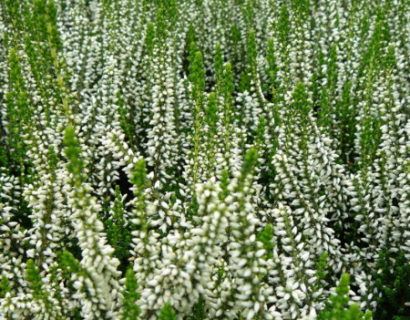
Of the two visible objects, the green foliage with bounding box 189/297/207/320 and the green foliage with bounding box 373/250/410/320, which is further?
the green foliage with bounding box 373/250/410/320

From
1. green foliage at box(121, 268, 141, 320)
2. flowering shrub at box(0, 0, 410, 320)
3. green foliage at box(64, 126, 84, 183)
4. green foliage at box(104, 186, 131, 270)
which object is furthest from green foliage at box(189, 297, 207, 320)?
green foliage at box(64, 126, 84, 183)

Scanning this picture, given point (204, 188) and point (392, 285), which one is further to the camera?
point (392, 285)

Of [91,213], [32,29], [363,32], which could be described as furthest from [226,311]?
[363,32]

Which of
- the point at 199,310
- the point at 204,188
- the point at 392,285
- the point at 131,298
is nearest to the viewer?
the point at 131,298

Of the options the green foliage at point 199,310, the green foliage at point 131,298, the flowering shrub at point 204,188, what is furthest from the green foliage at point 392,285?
the green foliage at point 131,298

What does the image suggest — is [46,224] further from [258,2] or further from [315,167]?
[258,2]

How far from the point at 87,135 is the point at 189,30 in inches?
140

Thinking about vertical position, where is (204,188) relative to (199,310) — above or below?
above

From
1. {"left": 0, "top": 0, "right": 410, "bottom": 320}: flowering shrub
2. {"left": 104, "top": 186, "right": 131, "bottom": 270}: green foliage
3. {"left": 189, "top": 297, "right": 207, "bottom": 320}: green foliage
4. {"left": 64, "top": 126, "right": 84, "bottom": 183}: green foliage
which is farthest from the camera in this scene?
{"left": 104, "top": 186, "right": 131, "bottom": 270}: green foliage

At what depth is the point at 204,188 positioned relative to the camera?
3828mm

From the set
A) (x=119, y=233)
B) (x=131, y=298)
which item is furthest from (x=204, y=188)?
(x=119, y=233)

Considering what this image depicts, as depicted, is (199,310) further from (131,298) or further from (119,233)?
(119,233)

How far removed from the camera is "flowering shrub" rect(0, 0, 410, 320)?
3805mm

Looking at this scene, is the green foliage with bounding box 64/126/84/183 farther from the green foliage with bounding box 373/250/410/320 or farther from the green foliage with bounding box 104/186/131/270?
the green foliage with bounding box 373/250/410/320
